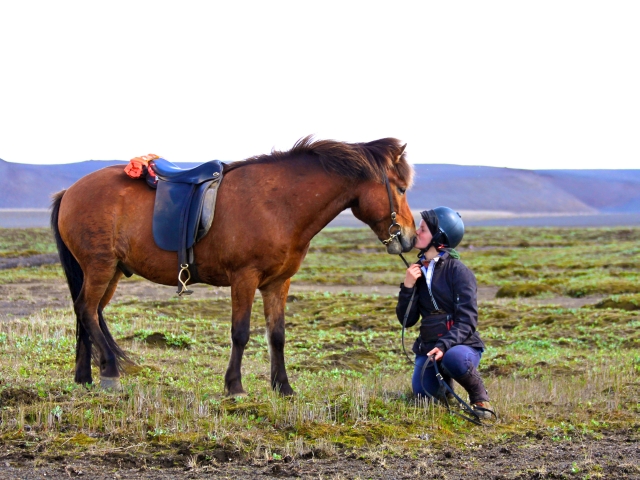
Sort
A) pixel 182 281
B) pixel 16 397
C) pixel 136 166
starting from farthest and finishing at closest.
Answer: pixel 136 166, pixel 182 281, pixel 16 397

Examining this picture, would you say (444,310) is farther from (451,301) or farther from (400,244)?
(400,244)

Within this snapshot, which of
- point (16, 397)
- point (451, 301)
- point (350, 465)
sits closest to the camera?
point (350, 465)

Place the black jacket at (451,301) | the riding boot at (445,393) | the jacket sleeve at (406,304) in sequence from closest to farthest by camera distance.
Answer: the black jacket at (451,301) < the jacket sleeve at (406,304) < the riding boot at (445,393)

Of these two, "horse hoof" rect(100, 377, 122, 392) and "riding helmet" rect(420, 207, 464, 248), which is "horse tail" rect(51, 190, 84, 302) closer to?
"horse hoof" rect(100, 377, 122, 392)

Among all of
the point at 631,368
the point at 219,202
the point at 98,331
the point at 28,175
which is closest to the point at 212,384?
the point at 98,331

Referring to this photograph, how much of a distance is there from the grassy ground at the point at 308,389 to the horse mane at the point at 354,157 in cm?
215

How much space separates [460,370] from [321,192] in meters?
2.17

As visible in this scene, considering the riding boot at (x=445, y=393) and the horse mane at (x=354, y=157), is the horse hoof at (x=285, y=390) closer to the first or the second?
the riding boot at (x=445, y=393)

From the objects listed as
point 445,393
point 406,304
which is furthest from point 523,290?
point 406,304

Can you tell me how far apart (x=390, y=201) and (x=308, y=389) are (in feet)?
7.21

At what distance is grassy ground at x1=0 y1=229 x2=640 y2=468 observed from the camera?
590cm

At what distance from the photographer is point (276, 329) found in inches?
297

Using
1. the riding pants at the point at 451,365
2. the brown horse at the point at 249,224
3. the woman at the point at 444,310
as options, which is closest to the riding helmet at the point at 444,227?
the woman at the point at 444,310

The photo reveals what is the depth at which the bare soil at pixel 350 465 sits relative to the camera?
17.0 ft
